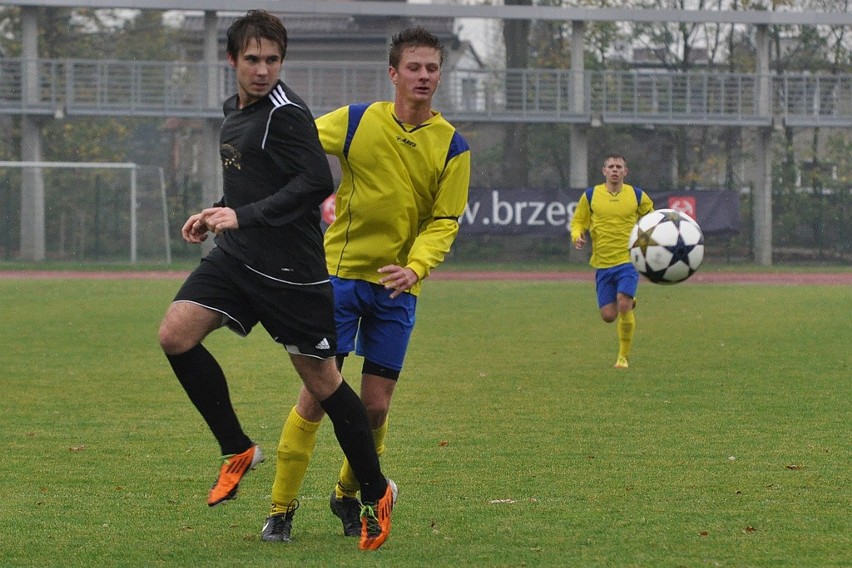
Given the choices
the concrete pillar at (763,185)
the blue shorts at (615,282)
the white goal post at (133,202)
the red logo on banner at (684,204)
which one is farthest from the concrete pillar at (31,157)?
the blue shorts at (615,282)

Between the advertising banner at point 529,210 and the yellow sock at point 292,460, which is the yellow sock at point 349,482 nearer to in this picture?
the yellow sock at point 292,460

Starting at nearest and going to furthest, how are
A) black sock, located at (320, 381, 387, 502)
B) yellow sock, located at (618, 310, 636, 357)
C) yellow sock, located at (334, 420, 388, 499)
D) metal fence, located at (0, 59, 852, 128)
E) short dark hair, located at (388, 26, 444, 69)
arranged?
1. black sock, located at (320, 381, 387, 502)
2. short dark hair, located at (388, 26, 444, 69)
3. yellow sock, located at (334, 420, 388, 499)
4. yellow sock, located at (618, 310, 636, 357)
5. metal fence, located at (0, 59, 852, 128)

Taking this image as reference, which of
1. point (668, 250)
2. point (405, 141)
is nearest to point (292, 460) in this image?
point (405, 141)

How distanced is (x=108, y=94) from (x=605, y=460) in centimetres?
2970

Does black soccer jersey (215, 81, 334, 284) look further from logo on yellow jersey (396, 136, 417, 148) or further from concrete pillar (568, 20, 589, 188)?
concrete pillar (568, 20, 589, 188)

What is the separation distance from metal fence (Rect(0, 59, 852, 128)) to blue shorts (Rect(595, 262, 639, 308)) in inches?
850

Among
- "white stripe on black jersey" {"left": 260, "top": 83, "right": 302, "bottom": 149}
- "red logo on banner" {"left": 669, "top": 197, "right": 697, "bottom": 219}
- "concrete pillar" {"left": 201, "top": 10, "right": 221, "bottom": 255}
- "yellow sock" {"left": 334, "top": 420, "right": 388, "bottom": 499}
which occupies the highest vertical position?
"concrete pillar" {"left": 201, "top": 10, "right": 221, "bottom": 255}

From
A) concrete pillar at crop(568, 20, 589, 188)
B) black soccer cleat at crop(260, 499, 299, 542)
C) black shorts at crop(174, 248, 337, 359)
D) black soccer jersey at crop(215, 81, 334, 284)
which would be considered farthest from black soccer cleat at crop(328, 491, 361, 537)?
concrete pillar at crop(568, 20, 589, 188)

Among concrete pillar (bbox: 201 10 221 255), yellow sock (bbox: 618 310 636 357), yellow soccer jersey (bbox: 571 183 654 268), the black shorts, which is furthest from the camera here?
concrete pillar (bbox: 201 10 221 255)

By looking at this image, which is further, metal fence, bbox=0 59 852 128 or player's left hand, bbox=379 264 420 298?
metal fence, bbox=0 59 852 128

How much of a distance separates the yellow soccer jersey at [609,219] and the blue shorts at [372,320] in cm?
759

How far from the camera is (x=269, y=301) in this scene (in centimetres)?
496

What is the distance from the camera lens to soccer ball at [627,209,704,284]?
1132 cm

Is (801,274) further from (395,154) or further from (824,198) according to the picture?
(395,154)
